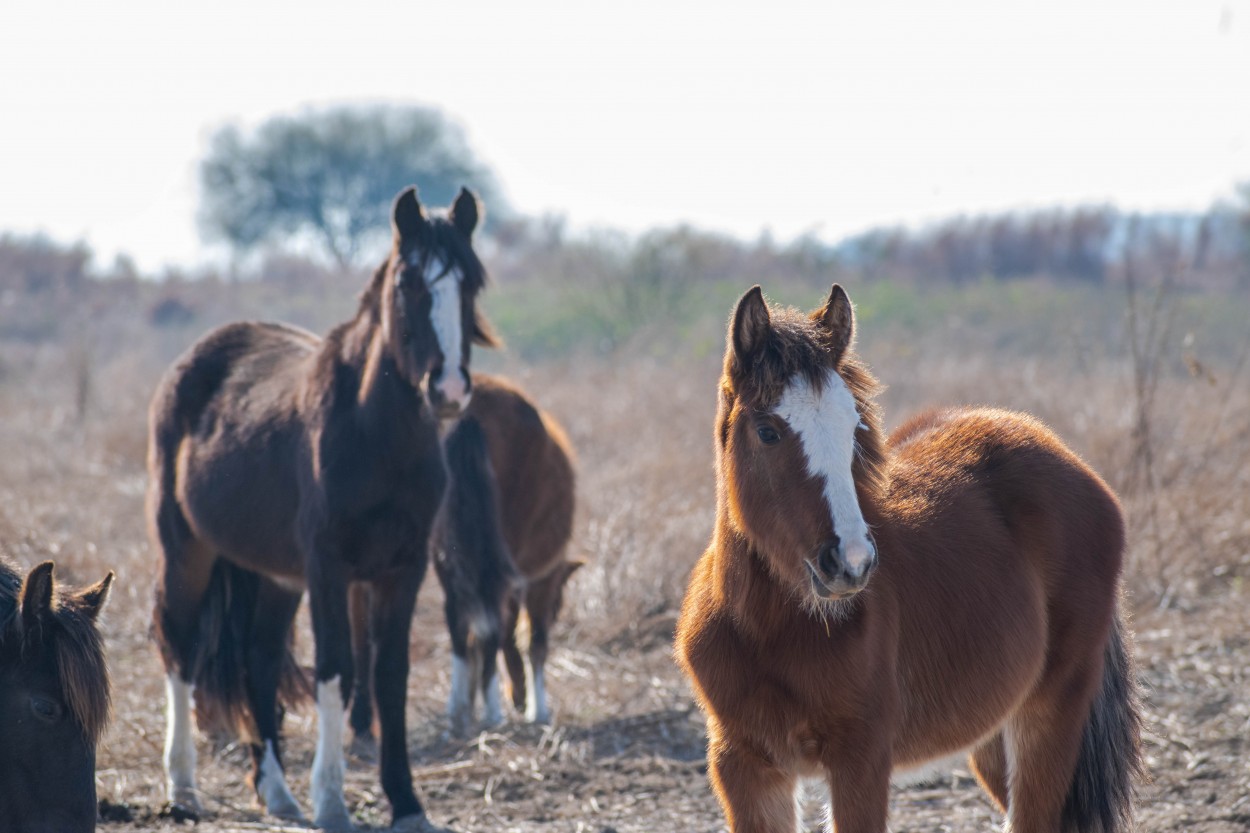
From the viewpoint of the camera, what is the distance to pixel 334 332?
5.93 meters

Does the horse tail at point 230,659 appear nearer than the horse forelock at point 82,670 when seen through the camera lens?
No

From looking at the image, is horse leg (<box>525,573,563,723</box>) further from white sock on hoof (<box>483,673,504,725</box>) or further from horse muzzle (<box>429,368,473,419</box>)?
horse muzzle (<box>429,368,473,419</box>)

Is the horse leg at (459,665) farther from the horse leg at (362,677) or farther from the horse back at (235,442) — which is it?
the horse back at (235,442)

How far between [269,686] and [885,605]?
378cm

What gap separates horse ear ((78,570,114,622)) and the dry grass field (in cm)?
174

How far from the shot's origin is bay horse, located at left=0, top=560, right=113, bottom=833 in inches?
137

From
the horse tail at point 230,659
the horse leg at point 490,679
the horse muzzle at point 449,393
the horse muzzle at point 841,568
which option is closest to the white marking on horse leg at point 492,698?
the horse leg at point 490,679

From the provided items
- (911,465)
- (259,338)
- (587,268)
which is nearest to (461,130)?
(587,268)

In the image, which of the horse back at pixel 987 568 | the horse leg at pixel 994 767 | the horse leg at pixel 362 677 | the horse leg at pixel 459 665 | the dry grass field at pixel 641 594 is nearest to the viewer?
the horse back at pixel 987 568

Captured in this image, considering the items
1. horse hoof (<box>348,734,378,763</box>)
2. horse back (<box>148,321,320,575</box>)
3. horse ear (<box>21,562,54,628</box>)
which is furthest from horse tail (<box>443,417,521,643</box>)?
horse ear (<box>21,562,54,628</box>)

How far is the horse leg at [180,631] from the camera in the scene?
588 cm

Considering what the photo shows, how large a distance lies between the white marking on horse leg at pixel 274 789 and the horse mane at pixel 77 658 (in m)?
2.17

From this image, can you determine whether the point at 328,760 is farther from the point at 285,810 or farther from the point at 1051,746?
the point at 1051,746

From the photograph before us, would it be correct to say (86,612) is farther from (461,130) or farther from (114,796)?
(461,130)
